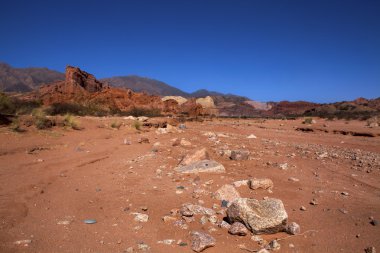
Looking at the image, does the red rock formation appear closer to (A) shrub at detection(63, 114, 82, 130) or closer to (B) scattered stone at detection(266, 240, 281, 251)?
(A) shrub at detection(63, 114, 82, 130)

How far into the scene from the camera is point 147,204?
4.75 meters

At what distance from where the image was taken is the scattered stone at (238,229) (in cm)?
381

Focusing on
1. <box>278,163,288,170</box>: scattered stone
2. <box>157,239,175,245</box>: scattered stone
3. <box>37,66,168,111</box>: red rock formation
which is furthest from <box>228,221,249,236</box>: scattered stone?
<box>37,66,168,111</box>: red rock formation

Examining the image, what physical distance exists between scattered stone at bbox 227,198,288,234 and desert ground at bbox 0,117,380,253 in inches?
5.4

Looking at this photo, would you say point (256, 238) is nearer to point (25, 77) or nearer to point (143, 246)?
point (143, 246)

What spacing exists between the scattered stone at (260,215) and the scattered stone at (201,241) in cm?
48

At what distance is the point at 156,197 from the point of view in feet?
16.5

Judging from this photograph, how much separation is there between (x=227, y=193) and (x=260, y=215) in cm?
114

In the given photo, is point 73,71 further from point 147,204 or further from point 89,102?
point 147,204

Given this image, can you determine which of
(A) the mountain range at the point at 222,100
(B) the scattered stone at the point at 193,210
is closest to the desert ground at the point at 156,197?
(B) the scattered stone at the point at 193,210

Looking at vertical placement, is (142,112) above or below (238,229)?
above

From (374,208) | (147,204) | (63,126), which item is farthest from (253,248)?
(63,126)

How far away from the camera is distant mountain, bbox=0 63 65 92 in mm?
97875

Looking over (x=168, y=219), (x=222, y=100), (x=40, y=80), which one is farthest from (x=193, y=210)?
(x=40, y=80)
